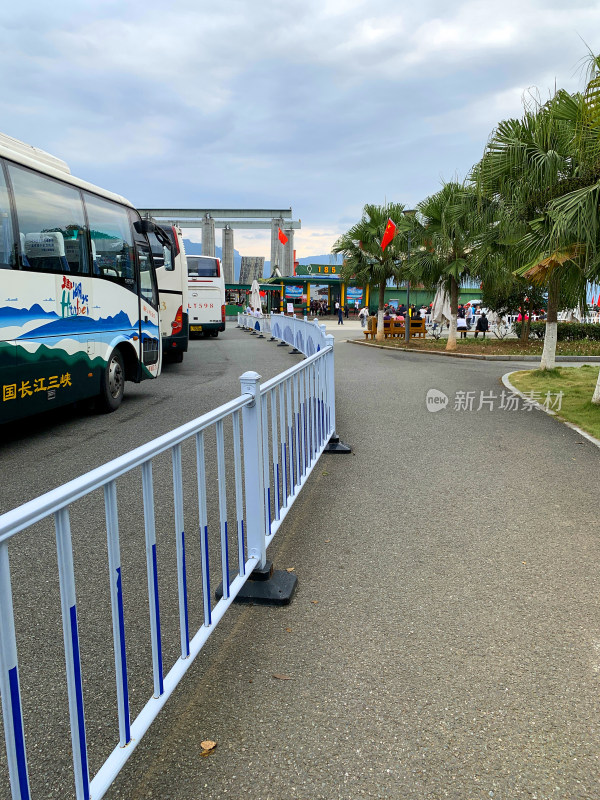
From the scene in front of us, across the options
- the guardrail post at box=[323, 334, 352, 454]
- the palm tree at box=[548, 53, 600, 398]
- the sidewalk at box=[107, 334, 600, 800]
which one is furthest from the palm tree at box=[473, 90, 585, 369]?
the sidewalk at box=[107, 334, 600, 800]

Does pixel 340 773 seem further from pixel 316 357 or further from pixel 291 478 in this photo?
pixel 316 357

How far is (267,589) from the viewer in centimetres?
350

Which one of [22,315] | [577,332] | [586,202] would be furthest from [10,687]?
[577,332]

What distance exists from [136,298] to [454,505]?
6423 mm

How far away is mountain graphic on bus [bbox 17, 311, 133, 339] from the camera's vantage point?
7.09 meters

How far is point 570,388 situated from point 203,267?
58.8ft

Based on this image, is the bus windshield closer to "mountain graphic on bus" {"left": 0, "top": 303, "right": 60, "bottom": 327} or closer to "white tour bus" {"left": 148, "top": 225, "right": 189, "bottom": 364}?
"white tour bus" {"left": 148, "top": 225, "right": 189, "bottom": 364}

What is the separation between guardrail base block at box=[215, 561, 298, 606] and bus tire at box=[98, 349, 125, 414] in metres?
5.82

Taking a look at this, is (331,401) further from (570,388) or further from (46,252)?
(570,388)

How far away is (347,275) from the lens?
26531mm

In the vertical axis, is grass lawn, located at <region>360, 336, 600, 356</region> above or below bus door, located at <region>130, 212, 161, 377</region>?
below

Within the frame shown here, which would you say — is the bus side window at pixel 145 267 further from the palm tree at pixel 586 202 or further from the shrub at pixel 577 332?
the shrub at pixel 577 332

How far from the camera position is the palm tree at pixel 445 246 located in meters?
19.3

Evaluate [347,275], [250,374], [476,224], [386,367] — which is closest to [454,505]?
[250,374]
